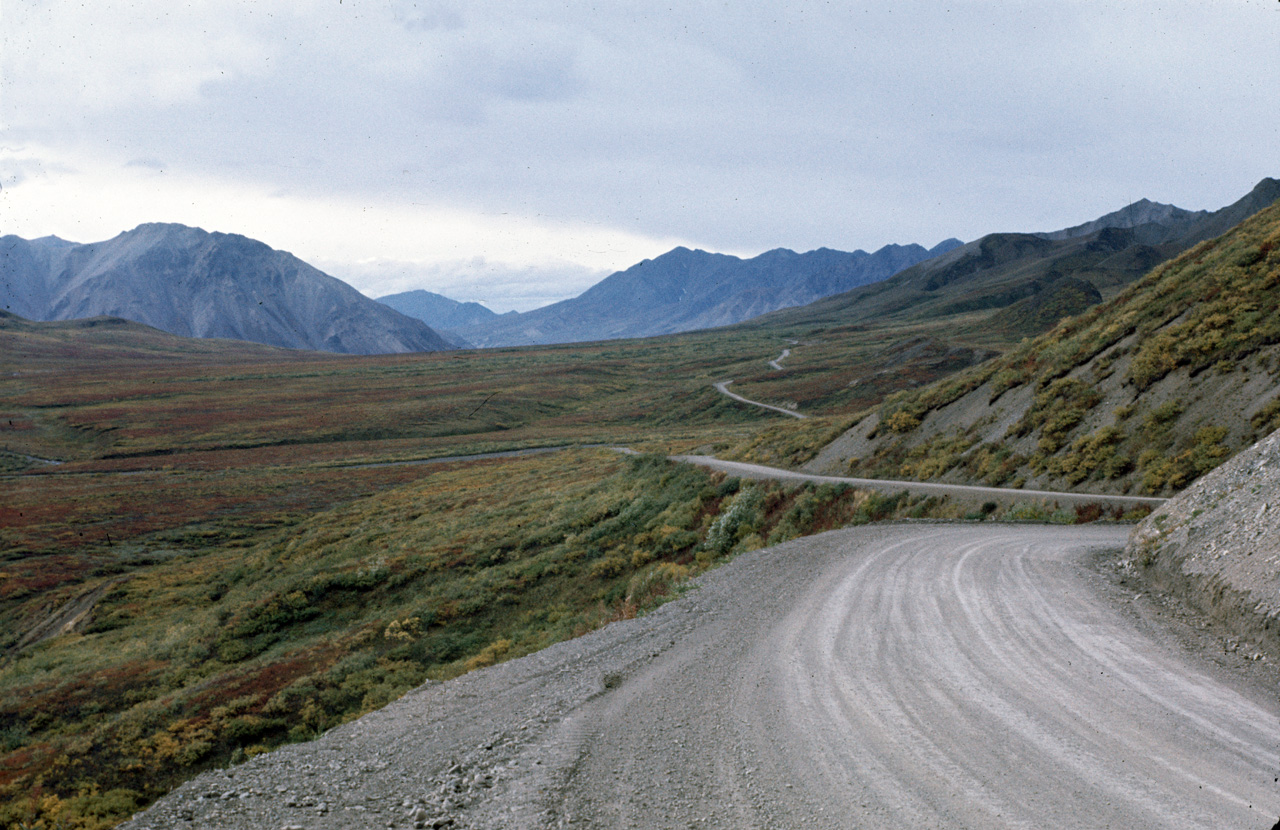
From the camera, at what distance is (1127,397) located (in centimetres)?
2634

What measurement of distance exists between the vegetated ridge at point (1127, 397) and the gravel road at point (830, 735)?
12397mm

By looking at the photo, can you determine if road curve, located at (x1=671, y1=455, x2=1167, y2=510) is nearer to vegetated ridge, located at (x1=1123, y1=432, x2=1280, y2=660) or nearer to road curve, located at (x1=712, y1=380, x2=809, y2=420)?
vegetated ridge, located at (x1=1123, y1=432, x2=1280, y2=660)

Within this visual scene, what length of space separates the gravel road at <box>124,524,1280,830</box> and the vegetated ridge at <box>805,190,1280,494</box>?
40.7ft

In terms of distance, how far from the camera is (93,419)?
11094cm

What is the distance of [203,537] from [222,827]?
52244 millimetres

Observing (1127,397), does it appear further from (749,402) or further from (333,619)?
(749,402)

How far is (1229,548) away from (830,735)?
868cm

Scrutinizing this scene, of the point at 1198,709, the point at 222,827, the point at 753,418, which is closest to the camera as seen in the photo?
the point at 222,827

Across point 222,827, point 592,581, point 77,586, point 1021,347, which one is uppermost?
point 1021,347

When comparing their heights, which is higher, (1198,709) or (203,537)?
(1198,709)

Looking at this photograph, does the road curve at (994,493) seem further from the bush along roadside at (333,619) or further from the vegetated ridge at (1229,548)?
the vegetated ridge at (1229,548)

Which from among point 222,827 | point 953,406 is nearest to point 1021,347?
point 953,406

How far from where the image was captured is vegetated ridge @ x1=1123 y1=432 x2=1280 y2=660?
984 cm

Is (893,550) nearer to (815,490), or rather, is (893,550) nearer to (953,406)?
(815,490)
